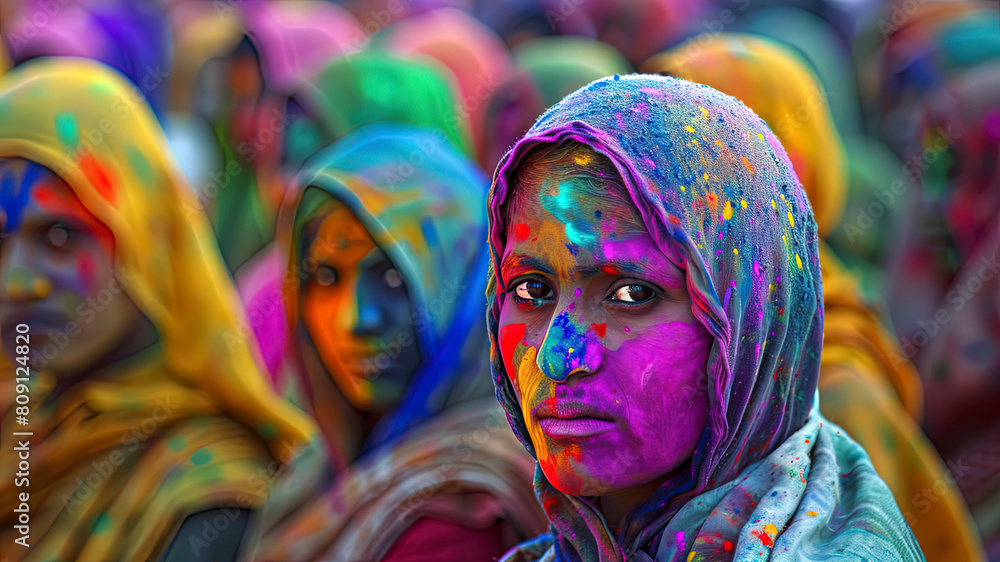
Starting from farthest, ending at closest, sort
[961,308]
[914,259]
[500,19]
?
[500,19], [914,259], [961,308]

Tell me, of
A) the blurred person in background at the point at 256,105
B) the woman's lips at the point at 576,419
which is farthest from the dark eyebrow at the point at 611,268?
the blurred person in background at the point at 256,105

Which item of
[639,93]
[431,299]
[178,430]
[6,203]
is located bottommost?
[178,430]

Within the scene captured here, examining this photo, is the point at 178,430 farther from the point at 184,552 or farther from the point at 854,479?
the point at 854,479

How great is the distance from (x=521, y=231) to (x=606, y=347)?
0.27m

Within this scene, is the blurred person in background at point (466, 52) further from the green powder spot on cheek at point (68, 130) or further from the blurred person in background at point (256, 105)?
the green powder spot on cheek at point (68, 130)

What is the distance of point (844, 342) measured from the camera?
12.8 feet

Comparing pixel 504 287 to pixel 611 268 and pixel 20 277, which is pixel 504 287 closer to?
pixel 611 268

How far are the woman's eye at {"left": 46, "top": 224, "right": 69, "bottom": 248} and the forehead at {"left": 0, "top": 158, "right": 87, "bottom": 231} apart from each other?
0.05m

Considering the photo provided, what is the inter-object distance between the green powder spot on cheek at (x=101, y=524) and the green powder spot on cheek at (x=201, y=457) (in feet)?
1.15

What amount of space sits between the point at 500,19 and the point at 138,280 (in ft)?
18.1

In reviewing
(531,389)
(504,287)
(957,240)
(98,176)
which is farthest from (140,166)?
(957,240)

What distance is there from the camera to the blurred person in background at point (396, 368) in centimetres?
307

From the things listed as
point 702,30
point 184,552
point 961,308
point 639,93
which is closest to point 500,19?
point 702,30

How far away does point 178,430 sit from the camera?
3.67 metres
